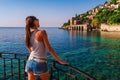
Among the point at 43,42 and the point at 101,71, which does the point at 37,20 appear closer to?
the point at 43,42

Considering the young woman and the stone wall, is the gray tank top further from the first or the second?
the stone wall

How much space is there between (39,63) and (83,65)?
19.8 metres

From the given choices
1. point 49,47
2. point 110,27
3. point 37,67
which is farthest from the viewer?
point 110,27

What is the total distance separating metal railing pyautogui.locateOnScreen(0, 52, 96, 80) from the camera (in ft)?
15.9

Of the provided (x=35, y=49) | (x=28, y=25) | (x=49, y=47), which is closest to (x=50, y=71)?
(x=35, y=49)

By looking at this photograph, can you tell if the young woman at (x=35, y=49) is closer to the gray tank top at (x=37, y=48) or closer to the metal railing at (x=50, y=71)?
the gray tank top at (x=37, y=48)

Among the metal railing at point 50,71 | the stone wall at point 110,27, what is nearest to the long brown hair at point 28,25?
the metal railing at point 50,71

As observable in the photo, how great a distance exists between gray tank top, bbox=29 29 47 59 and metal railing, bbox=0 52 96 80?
0.84 ft

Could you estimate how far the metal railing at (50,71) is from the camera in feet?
15.9

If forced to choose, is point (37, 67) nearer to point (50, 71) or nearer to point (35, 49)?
point (35, 49)

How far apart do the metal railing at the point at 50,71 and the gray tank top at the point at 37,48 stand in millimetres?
257

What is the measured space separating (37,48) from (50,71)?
37.0 inches

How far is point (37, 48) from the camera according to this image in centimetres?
490

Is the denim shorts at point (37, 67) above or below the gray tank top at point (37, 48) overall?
below
